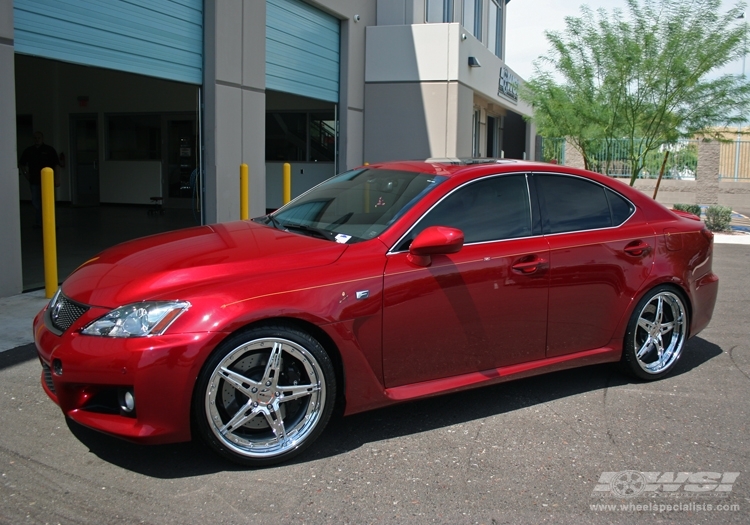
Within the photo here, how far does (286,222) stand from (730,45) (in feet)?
42.5

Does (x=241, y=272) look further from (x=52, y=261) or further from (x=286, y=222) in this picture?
(x=52, y=261)

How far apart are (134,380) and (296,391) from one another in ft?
2.71

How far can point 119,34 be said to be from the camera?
928cm

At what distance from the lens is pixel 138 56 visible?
966cm

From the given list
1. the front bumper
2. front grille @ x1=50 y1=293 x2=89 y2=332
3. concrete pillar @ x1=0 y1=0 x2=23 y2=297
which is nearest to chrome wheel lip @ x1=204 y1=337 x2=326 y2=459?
the front bumper

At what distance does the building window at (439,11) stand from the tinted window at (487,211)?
15.0 meters

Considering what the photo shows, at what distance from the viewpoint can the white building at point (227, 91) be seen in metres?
8.84

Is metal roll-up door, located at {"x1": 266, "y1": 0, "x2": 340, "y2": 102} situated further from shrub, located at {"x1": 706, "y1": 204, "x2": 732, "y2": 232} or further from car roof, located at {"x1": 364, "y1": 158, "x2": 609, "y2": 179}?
shrub, located at {"x1": 706, "y1": 204, "x2": 732, "y2": 232}

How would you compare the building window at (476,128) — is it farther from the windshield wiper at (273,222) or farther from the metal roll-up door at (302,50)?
the windshield wiper at (273,222)

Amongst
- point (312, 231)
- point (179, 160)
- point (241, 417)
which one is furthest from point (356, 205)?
point (179, 160)

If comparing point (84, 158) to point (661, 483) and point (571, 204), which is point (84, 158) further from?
point (661, 483)

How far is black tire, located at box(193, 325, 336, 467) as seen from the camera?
3.66 m

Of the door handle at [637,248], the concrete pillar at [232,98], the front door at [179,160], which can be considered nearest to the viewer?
the door handle at [637,248]

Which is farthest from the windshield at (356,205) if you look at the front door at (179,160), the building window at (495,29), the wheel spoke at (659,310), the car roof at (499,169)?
the building window at (495,29)
